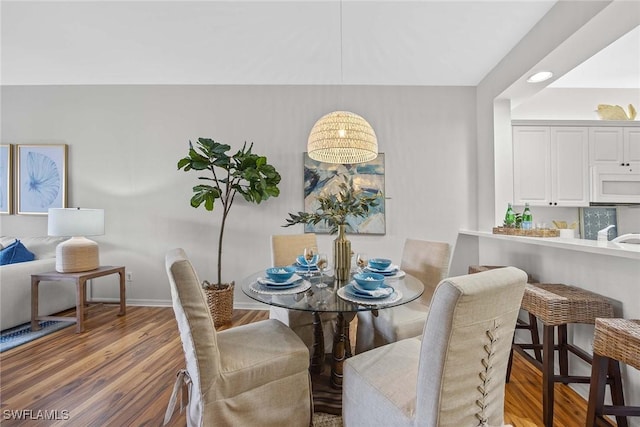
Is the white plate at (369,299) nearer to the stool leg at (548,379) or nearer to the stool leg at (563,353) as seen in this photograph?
the stool leg at (548,379)

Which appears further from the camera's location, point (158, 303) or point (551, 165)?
point (158, 303)

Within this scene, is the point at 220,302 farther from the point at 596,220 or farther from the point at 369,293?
the point at 596,220

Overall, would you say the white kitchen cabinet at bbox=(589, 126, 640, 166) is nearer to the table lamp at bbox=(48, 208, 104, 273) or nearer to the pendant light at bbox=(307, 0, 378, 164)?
the pendant light at bbox=(307, 0, 378, 164)

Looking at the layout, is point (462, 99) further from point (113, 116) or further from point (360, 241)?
point (113, 116)

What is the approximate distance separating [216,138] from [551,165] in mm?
3890

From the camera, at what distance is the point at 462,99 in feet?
11.2

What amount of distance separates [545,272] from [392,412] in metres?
1.92

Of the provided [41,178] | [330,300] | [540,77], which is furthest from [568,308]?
[41,178]

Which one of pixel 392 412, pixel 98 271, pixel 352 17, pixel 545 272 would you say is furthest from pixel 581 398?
pixel 98 271

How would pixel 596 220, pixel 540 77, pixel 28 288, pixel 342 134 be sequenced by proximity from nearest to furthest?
pixel 342 134
pixel 540 77
pixel 28 288
pixel 596 220

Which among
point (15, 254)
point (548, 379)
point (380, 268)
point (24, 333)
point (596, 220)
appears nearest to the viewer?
point (548, 379)

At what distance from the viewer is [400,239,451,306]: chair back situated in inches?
80.0

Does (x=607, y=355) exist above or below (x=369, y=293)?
below

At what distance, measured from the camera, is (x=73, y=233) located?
2773 millimetres
